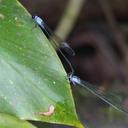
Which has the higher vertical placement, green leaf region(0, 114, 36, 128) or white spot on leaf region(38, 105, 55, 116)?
white spot on leaf region(38, 105, 55, 116)

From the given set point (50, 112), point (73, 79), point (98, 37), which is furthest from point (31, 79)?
point (98, 37)

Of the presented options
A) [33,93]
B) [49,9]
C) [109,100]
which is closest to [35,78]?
[33,93]

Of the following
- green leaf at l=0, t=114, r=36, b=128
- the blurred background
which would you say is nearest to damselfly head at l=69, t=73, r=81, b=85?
green leaf at l=0, t=114, r=36, b=128

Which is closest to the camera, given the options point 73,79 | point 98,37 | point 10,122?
point 10,122

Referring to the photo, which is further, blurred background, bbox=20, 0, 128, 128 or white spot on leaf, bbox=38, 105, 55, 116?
blurred background, bbox=20, 0, 128, 128

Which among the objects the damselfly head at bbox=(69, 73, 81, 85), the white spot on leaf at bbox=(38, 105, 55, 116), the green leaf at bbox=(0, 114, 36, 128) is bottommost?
the green leaf at bbox=(0, 114, 36, 128)

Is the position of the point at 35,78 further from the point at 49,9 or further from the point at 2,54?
the point at 49,9

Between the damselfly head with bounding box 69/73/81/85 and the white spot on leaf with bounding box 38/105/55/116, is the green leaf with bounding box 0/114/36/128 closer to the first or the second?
the white spot on leaf with bounding box 38/105/55/116

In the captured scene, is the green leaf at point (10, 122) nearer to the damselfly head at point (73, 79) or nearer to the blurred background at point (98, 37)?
the damselfly head at point (73, 79)

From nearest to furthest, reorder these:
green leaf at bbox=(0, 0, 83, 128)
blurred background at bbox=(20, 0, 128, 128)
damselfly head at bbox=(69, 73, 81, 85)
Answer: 1. green leaf at bbox=(0, 0, 83, 128)
2. damselfly head at bbox=(69, 73, 81, 85)
3. blurred background at bbox=(20, 0, 128, 128)

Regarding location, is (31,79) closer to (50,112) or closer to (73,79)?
(50,112)

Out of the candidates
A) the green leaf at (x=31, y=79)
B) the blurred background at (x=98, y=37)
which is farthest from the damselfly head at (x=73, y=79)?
the blurred background at (x=98, y=37)
